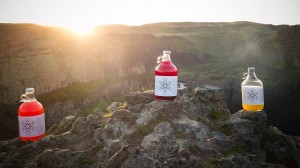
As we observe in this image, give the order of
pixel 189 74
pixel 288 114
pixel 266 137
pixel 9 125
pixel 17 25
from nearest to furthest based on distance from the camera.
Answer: pixel 266 137
pixel 9 125
pixel 288 114
pixel 17 25
pixel 189 74

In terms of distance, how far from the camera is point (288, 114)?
5394cm

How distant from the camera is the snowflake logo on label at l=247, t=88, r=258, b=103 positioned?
840 centimetres

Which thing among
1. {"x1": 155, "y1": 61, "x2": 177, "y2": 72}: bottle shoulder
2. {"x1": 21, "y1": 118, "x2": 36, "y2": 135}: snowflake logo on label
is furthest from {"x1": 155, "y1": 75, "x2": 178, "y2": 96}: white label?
{"x1": 21, "y1": 118, "x2": 36, "y2": 135}: snowflake logo on label

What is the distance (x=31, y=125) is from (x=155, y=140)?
3208 millimetres

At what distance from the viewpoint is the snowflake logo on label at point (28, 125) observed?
6.99 metres

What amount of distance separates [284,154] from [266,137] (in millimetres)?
759

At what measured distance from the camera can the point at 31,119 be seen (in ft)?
22.9

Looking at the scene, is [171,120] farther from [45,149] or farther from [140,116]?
[45,149]

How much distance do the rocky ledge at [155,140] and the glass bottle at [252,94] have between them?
0.26 meters

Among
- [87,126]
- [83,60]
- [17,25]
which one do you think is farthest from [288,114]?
[17,25]

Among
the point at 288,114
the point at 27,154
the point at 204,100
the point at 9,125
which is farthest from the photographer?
the point at 288,114

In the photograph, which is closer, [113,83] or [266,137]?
[266,137]

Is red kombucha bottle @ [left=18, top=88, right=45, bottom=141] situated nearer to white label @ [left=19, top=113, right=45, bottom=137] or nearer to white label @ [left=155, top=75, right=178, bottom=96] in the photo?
white label @ [left=19, top=113, right=45, bottom=137]

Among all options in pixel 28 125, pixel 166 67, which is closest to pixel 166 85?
A: pixel 166 67
